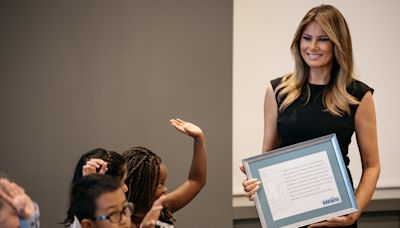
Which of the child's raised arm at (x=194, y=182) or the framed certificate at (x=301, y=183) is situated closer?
the framed certificate at (x=301, y=183)

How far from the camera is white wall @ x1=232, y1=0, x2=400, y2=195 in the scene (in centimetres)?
455

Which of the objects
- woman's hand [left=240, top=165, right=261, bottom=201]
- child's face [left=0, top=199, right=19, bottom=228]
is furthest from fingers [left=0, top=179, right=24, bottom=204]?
woman's hand [left=240, top=165, right=261, bottom=201]

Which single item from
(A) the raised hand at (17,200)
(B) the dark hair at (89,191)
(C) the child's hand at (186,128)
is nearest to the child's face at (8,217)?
(A) the raised hand at (17,200)

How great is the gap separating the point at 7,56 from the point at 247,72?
158 cm

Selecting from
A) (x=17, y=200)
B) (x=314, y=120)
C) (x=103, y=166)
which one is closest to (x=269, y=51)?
(x=314, y=120)

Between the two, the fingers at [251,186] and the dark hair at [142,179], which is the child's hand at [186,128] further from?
the fingers at [251,186]

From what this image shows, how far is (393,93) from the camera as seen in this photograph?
16.0 feet

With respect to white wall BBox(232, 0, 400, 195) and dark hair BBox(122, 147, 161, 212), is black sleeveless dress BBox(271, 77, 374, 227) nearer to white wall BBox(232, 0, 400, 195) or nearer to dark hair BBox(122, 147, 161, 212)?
dark hair BBox(122, 147, 161, 212)

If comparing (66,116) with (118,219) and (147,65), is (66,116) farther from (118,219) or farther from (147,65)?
(118,219)

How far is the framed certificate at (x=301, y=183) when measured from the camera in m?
2.93

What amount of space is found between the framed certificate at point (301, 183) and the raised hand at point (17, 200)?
1.07 m

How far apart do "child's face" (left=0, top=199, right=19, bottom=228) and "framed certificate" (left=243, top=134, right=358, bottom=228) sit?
103 centimetres

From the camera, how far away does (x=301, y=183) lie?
296 cm

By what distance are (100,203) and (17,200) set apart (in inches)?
14.4
